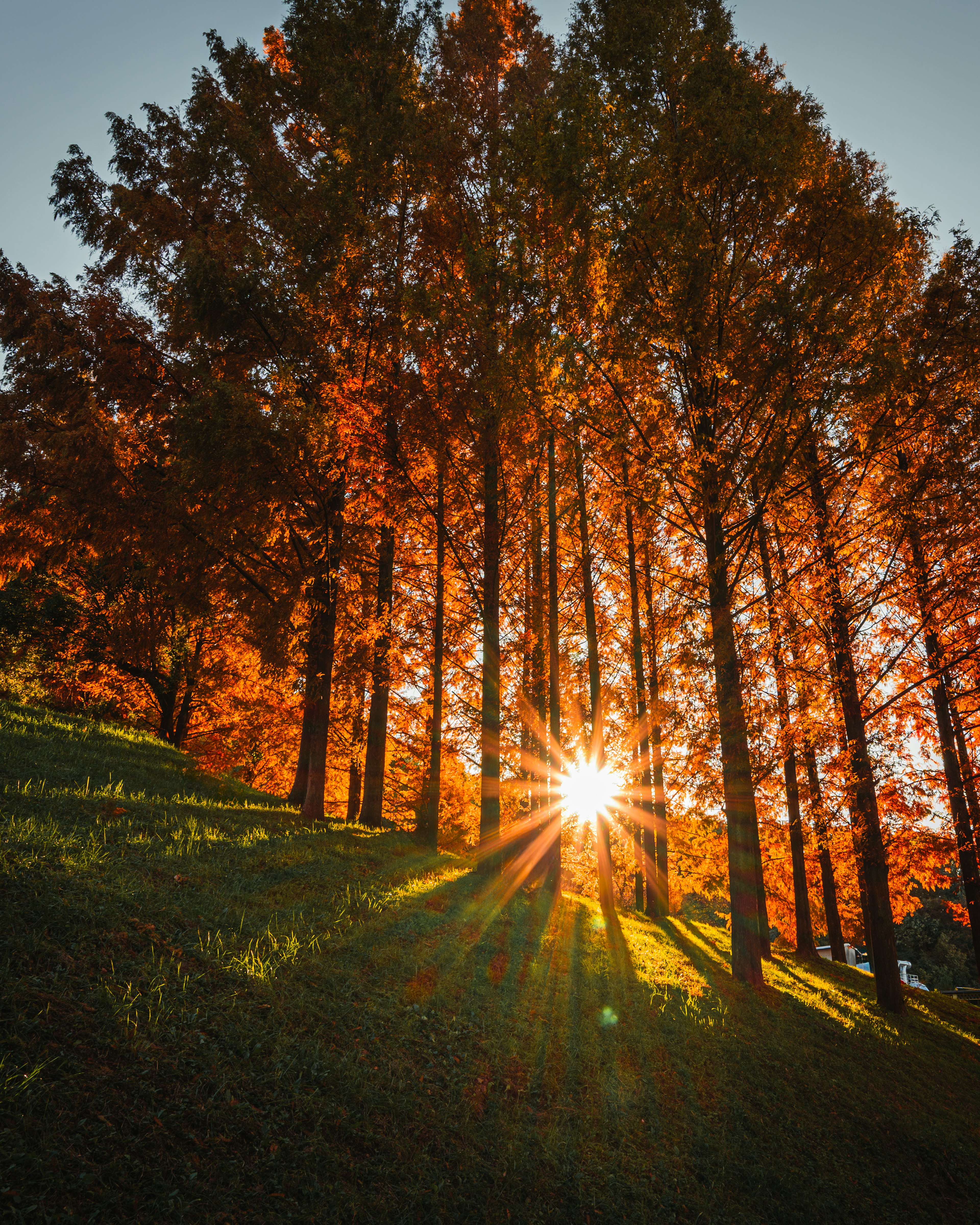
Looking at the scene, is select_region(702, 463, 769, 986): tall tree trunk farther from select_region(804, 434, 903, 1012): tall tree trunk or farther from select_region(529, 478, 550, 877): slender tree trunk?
select_region(529, 478, 550, 877): slender tree trunk

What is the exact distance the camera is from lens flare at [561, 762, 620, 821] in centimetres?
1419

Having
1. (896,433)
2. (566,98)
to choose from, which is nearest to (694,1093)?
(896,433)

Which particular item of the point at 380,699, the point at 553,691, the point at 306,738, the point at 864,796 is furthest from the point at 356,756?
the point at 864,796

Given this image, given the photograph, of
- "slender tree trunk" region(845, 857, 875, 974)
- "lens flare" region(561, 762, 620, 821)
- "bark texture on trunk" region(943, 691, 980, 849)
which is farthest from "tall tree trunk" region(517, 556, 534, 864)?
"bark texture on trunk" region(943, 691, 980, 849)

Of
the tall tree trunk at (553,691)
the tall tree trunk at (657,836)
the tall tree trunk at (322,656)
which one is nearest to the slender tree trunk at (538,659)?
the tall tree trunk at (553,691)

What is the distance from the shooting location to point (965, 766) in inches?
506

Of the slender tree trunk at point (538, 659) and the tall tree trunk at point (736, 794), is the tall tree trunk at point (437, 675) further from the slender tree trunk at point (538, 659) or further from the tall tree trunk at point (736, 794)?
the tall tree trunk at point (736, 794)

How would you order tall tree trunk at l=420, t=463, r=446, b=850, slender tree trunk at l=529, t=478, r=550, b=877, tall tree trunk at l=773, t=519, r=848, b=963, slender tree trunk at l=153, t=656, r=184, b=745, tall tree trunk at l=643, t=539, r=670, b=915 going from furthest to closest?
slender tree trunk at l=153, t=656, r=184, b=745
tall tree trunk at l=643, t=539, r=670, b=915
slender tree trunk at l=529, t=478, r=550, b=877
tall tree trunk at l=420, t=463, r=446, b=850
tall tree trunk at l=773, t=519, r=848, b=963

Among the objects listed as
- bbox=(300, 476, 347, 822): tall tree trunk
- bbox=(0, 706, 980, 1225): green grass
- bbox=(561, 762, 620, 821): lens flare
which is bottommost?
bbox=(0, 706, 980, 1225): green grass

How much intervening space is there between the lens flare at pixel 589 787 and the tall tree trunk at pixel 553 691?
3.99 feet

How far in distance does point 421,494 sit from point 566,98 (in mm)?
6179

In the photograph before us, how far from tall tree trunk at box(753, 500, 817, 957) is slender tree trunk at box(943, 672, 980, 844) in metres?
2.87

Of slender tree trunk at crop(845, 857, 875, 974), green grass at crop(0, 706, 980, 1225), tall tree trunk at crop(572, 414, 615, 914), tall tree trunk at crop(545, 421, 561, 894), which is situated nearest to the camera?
green grass at crop(0, 706, 980, 1225)

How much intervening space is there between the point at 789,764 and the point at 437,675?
7.93 metres
